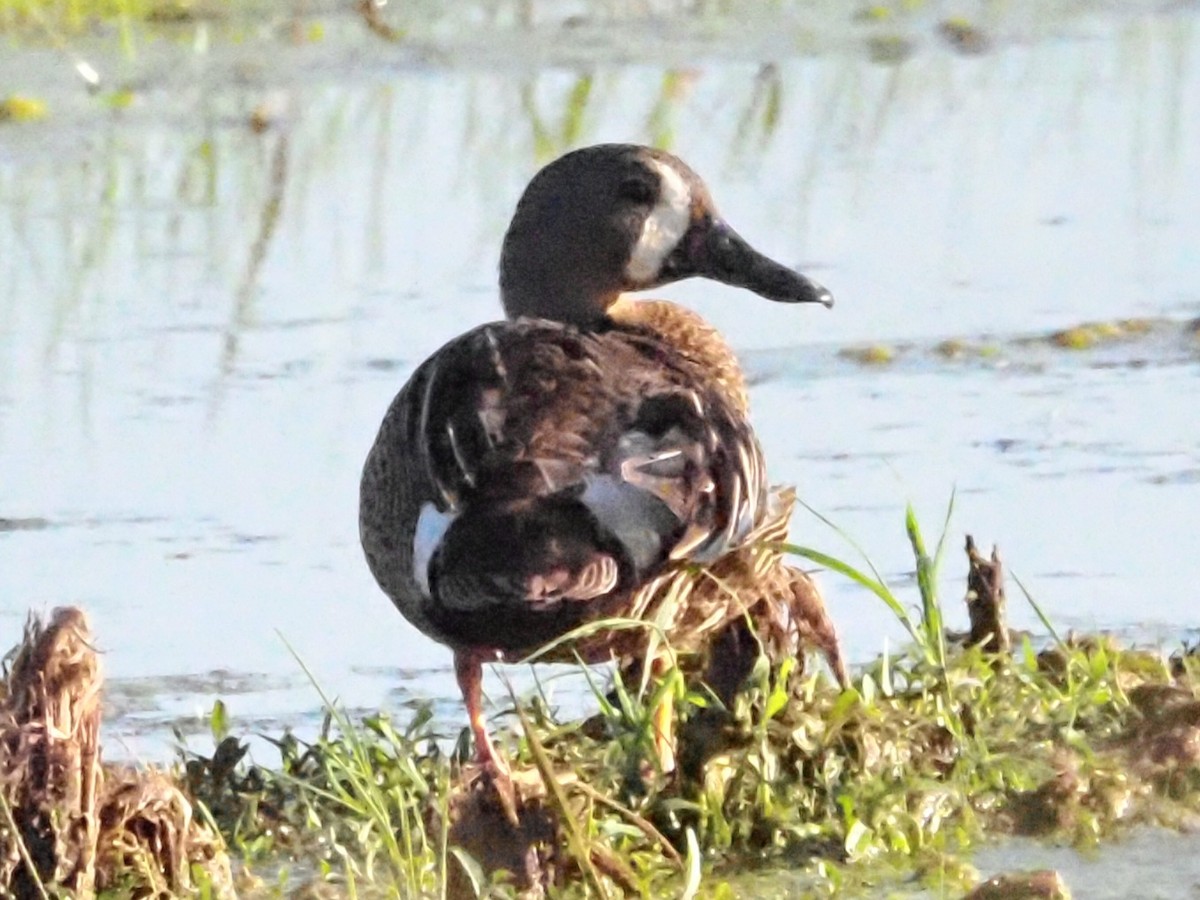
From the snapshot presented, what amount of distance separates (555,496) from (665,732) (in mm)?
523

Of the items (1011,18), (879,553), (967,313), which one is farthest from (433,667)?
(1011,18)

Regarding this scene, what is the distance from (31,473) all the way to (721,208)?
90.3 inches

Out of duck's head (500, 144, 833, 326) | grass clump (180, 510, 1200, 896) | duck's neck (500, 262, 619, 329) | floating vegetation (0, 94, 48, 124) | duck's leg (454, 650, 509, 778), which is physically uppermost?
duck's head (500, 144, 833, 326)

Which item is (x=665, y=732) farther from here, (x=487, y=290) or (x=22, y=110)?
(x=22, y=110)

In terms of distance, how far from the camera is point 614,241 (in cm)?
554

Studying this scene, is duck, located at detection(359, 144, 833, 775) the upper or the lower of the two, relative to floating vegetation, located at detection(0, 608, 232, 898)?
Result: upper

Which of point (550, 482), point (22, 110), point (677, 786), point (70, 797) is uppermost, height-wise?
point (550, 482)

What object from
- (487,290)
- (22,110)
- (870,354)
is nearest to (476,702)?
(870,354)

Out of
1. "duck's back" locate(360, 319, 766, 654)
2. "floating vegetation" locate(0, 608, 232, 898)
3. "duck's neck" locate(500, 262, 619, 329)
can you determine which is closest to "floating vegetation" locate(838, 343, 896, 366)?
"duck's neck" locate(500, 262, 619, 329)

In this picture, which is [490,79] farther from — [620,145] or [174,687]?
[174,687]

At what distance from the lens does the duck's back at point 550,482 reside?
4012 mm

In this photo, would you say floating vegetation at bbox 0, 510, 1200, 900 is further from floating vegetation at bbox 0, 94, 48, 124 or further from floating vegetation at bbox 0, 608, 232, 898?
floating vegetation at bbox 0, 94, 48, 124

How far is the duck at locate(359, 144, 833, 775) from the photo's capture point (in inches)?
158

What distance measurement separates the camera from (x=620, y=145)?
5.67 metres
